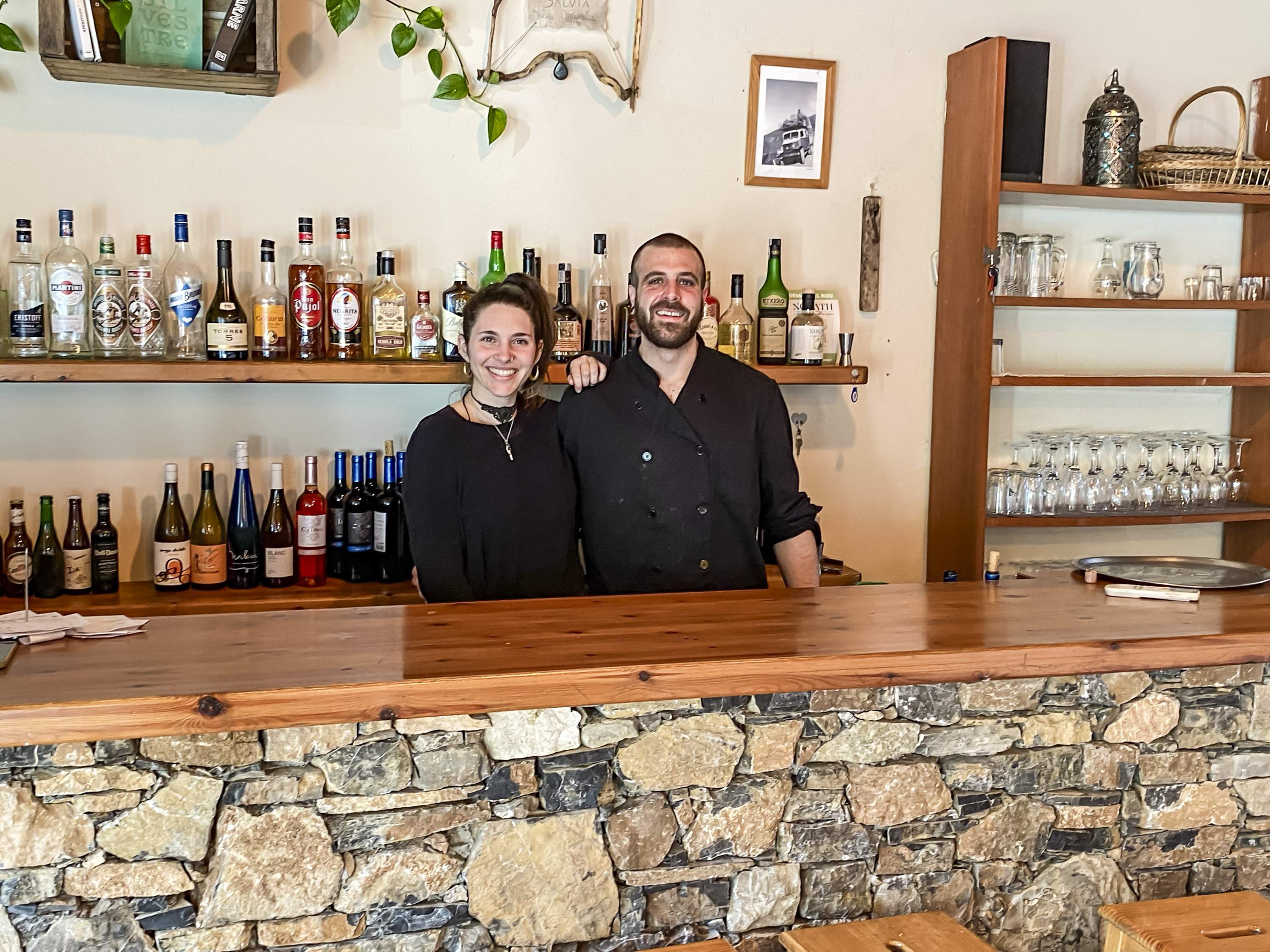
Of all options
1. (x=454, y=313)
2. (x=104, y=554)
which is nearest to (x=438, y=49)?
(x=454, y=313)

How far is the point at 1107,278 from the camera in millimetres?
3555

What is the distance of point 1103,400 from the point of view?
375 cm

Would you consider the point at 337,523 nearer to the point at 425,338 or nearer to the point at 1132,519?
the point at 425,338

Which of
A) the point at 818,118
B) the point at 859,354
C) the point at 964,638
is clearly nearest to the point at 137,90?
the point at 818,118

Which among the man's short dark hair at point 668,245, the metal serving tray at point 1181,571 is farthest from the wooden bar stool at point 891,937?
the man's short dark hair at point 668,245

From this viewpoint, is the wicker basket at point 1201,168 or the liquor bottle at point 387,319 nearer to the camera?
the liquor bottle at point 387,319

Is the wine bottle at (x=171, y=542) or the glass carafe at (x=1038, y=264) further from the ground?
the glass carafe at (x=1038, y=264)

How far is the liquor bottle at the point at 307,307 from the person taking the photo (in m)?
2.98

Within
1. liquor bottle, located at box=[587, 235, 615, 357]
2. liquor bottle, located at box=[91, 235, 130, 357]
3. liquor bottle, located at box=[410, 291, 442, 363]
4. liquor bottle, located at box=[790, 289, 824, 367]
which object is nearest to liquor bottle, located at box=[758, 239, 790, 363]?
liquor bottle, located at box=[790, 289, 824, 367]

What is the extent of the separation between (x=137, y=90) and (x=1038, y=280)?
2.48m

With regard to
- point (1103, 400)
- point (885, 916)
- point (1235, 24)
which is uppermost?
point (1235, 24)

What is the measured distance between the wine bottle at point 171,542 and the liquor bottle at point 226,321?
33cm

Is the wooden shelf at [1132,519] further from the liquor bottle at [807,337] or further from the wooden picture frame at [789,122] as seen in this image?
the wooden picture frame at [789,122]

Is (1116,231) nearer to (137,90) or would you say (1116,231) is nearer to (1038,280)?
(1038,280)
